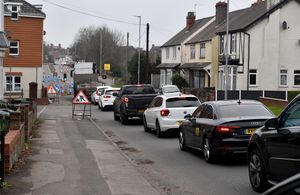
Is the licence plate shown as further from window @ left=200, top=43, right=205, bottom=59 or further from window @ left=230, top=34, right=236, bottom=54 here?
window @ left=200, top=43, right=205, bottom=59

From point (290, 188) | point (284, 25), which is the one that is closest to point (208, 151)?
point (290, 188)

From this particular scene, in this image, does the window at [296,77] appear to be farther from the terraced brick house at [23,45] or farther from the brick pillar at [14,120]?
the brick pillar at [14,120]

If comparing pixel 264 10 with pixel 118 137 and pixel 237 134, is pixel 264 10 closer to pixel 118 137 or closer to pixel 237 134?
pixel 118 137

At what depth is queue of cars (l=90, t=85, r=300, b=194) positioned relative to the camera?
309 inches

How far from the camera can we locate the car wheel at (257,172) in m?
8.64

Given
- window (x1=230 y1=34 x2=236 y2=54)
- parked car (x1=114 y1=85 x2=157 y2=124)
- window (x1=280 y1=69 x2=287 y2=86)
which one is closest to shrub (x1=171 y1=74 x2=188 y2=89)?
window (x1=230 y1=34 x2=236 y2=54)

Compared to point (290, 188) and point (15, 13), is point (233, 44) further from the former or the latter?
point (290, 188)

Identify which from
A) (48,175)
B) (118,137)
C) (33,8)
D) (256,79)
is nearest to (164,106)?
(118,137)

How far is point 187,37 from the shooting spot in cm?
6406

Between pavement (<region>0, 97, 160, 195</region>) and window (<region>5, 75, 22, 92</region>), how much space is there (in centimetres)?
3320

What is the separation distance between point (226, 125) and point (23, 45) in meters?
41.2

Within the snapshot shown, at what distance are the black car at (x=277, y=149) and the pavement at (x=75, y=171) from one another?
69.0 inches

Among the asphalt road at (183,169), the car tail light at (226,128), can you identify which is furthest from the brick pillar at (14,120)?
the car tail light at (226,128)

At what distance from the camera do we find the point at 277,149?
798cm
